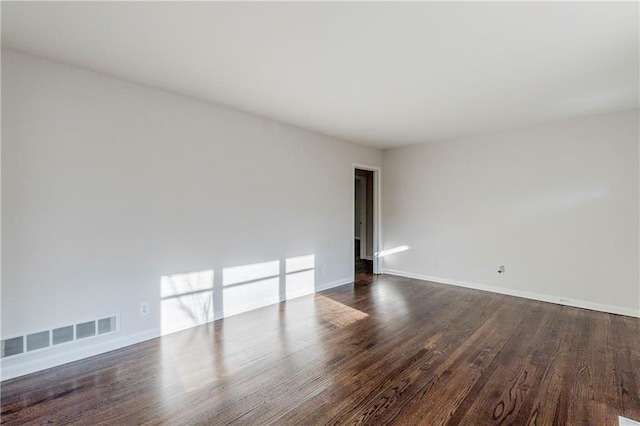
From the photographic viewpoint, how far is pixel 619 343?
2.89m

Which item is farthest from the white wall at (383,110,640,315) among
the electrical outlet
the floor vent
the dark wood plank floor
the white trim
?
the floor vent

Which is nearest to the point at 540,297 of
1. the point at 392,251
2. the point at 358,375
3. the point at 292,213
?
the point at 392,251

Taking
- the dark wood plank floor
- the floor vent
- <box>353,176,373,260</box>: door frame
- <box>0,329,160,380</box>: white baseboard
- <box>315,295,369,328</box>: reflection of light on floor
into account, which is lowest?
the dark wood plank floor

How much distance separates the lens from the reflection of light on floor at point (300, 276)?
4316 mm

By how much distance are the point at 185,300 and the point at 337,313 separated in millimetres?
1786

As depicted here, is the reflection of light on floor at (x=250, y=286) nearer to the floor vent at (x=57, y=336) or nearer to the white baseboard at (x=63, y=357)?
the white baseboard at (x=63, y=357)

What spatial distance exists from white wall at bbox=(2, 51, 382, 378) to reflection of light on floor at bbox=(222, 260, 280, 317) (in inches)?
1.5

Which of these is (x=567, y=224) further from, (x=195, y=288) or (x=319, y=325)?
(x=195, y=288)

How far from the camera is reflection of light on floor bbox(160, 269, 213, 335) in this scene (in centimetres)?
308

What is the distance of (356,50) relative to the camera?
2299 millimetres

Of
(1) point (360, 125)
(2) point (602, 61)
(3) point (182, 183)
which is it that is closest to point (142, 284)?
(3) point (182, 183)

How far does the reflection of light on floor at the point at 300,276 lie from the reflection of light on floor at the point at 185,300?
1.20 meters

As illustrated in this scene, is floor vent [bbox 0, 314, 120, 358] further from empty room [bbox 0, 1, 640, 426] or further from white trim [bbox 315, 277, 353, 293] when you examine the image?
white trim [bbox 315, 277, 353, 293]

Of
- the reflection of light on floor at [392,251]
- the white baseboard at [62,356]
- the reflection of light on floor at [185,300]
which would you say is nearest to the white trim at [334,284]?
the reflection of light on floor at [392,251]
